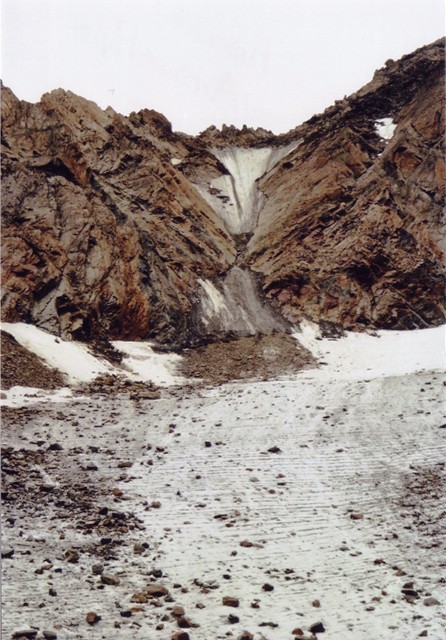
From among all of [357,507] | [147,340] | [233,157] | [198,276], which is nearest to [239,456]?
[357,507]

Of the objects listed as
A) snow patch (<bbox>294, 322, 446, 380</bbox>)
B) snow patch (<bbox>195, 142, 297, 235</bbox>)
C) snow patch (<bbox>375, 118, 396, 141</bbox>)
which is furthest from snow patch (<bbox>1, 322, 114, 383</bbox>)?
snow patch (<bbox>375, 118, 396, 141</bbox>)

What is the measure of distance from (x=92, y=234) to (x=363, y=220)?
1715 centimetres

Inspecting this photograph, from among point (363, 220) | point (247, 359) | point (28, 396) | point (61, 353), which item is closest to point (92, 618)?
point (28, 396)

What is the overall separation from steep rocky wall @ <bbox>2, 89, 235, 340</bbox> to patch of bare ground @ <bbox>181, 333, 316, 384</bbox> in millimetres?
2529

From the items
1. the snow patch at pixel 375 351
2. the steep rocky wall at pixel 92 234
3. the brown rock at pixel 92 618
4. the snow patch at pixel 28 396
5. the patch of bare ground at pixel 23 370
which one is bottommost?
the brown rock at pixel 92 618

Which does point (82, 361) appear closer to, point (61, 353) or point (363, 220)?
point (61, 353)

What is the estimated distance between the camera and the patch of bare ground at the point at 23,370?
58.6 ft

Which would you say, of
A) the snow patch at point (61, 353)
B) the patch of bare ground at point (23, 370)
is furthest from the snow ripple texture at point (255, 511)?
the snow patch at point (61, 353)

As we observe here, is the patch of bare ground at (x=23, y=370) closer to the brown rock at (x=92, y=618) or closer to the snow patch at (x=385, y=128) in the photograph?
the brown rock at (x=92, y=618)

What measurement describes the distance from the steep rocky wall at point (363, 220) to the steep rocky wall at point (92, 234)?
4907 millimetres

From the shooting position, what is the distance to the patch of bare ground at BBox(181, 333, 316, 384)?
25.0 m

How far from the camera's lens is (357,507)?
10461 millimetres

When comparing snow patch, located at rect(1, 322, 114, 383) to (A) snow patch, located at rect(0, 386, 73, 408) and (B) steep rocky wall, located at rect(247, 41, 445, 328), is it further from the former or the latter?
(B) steep rocky wall, located at rect(247, 41, 445, 328)

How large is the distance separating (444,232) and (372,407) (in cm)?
2728
